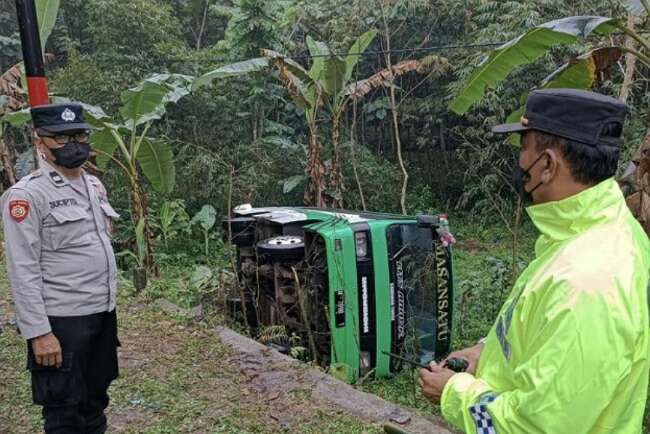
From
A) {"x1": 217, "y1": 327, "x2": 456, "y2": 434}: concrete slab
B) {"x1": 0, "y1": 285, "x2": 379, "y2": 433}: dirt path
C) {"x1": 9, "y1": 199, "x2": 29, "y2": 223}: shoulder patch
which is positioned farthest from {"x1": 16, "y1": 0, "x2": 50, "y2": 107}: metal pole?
{"x1": 217, "y1": 327, "x2": 456, "y2": 434}: concrete slab

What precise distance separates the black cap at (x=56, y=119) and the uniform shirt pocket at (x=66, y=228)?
1.38 ft

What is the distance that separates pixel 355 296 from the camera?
471 centimetres

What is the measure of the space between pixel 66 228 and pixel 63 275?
0.77ft

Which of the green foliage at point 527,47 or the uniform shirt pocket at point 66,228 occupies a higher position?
the green foliage at point 527,47

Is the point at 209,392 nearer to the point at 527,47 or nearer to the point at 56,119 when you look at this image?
the point at 56,119

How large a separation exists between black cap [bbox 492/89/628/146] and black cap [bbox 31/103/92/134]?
2.38 meters

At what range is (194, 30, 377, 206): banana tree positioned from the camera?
24.8 ft

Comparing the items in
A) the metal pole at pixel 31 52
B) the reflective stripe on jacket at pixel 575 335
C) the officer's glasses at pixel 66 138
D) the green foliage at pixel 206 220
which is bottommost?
the green foliage at pixel 206 220

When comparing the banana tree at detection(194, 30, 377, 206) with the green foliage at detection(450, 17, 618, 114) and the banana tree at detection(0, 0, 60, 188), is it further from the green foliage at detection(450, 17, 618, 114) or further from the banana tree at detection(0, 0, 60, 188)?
the green foliage at detection(450, 17, 618, 114)

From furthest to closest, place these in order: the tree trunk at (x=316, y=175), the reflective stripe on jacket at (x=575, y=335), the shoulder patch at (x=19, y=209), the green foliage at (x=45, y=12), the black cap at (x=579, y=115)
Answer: the tree trunk at (x=316, y=175), the green foliage at (x=45, y=12), the shoulder patch at (x=19, y=209), the black cap at (x=579, y=115), the reflective stripe on jacket at (x=575, y=335)

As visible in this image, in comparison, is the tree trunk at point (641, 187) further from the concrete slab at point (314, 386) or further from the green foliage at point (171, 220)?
the green foliage at point (171, 220)

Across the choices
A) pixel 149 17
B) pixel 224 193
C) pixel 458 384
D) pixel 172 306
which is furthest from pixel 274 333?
pixel 149 17

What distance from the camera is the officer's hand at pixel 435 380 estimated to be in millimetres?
1660

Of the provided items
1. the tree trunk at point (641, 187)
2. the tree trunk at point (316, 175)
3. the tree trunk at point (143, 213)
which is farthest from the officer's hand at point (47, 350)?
the tree trunk at point (316, 175)
